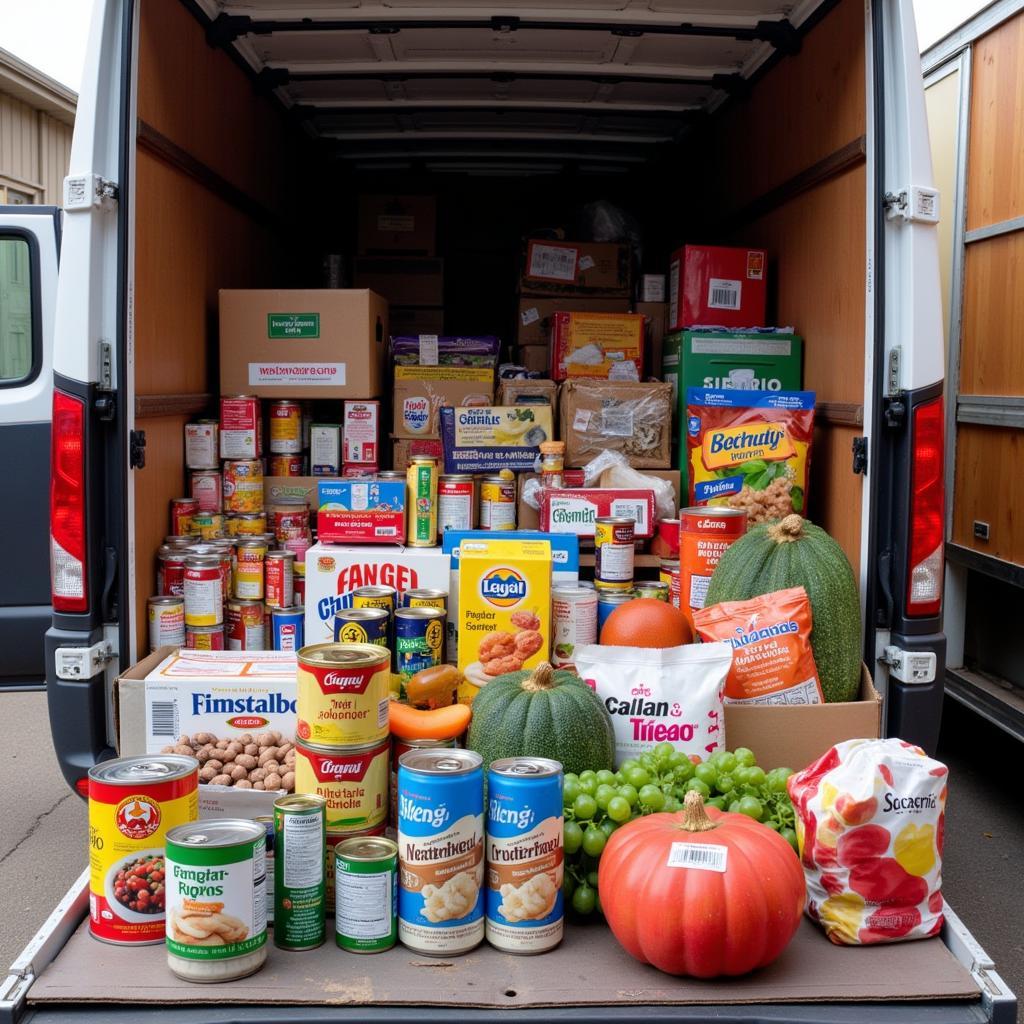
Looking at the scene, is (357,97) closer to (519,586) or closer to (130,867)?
(519,586)

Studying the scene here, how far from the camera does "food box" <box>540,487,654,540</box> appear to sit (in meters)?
3.62

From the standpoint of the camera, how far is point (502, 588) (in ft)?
10.1

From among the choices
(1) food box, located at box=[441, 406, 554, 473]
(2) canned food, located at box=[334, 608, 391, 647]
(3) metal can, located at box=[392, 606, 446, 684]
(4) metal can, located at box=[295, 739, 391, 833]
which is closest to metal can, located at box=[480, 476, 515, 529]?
(1) food box, located at box=[441, 406, 554, 473]

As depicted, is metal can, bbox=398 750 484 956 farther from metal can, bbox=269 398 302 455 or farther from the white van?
metal can, bbox=269 398 302 455

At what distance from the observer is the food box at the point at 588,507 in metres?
3.62

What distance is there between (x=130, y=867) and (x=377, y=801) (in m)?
0.49

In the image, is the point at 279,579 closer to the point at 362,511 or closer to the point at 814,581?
the point at 362,511

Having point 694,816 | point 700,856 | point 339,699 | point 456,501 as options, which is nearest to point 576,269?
point 456,501

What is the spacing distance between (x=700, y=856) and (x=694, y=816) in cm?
11

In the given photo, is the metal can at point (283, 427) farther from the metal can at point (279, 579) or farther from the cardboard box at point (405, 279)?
the cardboard box at point (405, 279)

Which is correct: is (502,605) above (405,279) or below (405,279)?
below

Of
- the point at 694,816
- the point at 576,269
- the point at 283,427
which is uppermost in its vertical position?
the point at 576,269

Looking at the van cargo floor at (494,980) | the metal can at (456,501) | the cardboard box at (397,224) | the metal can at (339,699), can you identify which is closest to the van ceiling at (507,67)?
the cardboard box at (397,224)

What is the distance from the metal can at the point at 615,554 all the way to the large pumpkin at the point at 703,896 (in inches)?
48.4
